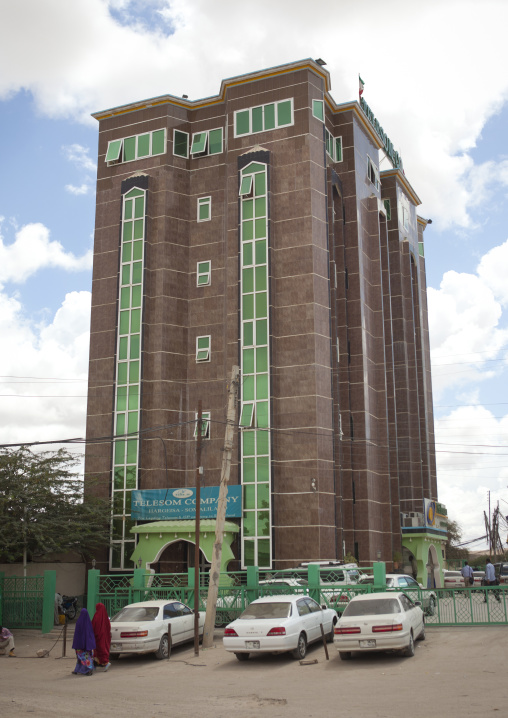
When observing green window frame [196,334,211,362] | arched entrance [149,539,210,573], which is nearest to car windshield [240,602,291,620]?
arched entrance [149,539,210,573]

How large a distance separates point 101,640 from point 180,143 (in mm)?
37254

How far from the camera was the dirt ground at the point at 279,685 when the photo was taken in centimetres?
1354

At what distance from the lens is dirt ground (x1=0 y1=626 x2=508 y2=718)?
13.5 m

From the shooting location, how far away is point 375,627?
60.0 ft

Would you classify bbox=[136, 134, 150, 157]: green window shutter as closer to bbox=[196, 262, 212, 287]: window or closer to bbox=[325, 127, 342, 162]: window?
bbox=[196, 262, 212, 287]: window

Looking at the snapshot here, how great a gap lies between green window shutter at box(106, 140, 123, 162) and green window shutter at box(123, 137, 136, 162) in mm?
336

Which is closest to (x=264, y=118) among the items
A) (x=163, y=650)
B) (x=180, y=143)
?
(x=180, y=143)

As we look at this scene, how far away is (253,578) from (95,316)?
2695 centimetres

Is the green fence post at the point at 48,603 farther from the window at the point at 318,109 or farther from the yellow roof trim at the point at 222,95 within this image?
the yellow roof trim at the point at 222,95

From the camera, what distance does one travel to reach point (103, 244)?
50.2m

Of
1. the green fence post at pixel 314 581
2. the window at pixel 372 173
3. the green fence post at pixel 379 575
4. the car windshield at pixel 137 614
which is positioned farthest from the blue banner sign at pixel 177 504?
the window at pixel 372 173

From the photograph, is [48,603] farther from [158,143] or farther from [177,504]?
[158,143]

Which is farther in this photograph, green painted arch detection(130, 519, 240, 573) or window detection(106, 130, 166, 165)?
window detection(106, 130, 166, 165)

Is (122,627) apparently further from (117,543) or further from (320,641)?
(117,543)
